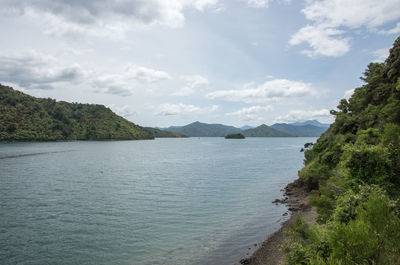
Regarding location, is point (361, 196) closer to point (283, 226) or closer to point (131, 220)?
point (283, 226)

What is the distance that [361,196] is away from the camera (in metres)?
13.8

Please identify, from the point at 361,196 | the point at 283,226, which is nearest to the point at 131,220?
the point at 283,226

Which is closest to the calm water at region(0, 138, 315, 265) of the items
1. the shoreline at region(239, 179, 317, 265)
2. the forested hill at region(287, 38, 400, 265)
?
the shoreline at region(239, 179, 317, 265)

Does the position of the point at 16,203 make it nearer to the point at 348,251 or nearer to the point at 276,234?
the point at 276,234

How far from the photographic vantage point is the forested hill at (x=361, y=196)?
720 centimetres

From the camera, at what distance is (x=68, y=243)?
20.8 m

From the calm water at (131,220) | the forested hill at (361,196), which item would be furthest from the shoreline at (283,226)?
the forested hill at (361,196)

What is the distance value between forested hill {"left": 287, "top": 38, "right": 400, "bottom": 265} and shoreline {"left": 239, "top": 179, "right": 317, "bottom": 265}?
1955 millimetres

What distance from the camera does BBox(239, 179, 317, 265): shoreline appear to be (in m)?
17.9

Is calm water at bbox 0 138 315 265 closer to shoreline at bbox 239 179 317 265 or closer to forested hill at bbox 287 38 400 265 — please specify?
shoreline at bbox 239 179 317 265

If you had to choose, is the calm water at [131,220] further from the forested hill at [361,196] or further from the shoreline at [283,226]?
the forested hill at [361,196]

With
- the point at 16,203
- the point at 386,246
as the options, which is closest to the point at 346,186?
the point at 386,246

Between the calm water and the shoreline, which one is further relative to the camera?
the calm water

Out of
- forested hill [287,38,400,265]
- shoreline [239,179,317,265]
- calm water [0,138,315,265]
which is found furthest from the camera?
calm water [0,138,315,265]
